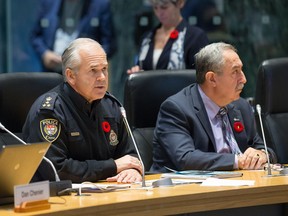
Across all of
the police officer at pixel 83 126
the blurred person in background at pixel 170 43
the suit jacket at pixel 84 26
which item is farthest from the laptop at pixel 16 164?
the suit jacket at pixel 84 26

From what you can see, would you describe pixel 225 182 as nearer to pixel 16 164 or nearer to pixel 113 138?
pixel 113 138

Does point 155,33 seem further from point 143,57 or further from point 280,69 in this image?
point 280,69

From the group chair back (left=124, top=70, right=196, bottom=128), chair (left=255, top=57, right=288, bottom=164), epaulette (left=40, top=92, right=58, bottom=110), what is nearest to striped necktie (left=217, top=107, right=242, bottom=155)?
chair back (left=124, top=70, right=196, bottom=128)

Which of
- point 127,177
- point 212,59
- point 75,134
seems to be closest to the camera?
point 127,177

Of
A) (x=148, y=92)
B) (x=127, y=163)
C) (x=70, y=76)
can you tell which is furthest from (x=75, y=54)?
(x=148, y=92)

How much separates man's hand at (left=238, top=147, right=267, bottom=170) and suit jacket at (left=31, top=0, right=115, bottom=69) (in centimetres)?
255

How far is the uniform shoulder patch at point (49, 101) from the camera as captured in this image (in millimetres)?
4012

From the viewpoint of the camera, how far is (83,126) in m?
4.10

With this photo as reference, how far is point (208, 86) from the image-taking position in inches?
183

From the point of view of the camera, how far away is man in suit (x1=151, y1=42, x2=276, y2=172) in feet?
14.6

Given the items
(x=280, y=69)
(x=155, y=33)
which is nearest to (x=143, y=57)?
(x=155, y=33)

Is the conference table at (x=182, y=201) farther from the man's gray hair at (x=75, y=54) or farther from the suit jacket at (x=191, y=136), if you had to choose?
the man's gray hair at (x=75, y=54)

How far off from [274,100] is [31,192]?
2.28 meters

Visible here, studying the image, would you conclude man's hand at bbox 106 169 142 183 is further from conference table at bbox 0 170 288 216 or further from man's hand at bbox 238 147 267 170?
man's hand at bbox 238 147 267 170
